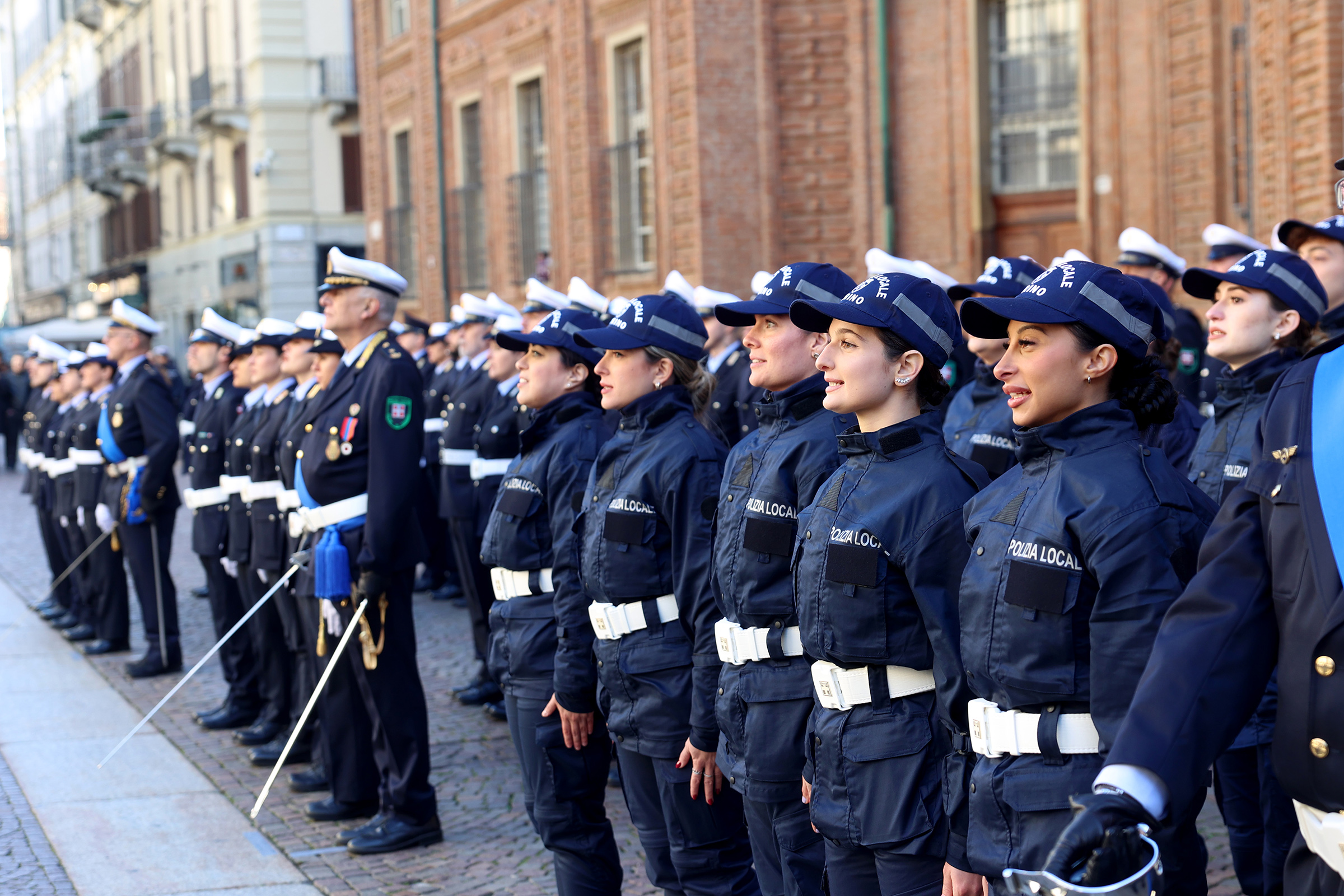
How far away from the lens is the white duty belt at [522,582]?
5047 mm

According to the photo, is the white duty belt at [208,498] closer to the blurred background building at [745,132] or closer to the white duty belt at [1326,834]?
the blurred background building at [745,132]

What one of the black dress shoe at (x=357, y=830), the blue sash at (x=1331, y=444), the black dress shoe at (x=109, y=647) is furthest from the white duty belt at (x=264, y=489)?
the blue sash at (x=1331, y=444)

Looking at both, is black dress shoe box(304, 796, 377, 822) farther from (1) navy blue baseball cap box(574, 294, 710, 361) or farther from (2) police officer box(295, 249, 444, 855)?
(1) navy blue baseball cap box(574, 294, 710, 361)

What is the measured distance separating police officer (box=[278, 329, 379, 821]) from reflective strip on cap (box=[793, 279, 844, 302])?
2736 mm

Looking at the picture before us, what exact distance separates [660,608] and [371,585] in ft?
6.02

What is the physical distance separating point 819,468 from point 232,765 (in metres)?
4.56

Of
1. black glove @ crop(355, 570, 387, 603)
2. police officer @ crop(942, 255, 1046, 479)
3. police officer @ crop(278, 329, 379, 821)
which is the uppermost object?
police officer @ crop(942, 255, 1046, 479)

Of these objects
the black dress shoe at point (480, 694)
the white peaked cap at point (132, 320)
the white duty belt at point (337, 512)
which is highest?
the white peaked cap at point (132, 320)

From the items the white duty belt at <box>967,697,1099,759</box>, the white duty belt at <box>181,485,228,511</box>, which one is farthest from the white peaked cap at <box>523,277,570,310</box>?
the white duty belt at <box>967,697,1099,759</box>

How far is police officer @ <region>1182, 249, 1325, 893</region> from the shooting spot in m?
4.91

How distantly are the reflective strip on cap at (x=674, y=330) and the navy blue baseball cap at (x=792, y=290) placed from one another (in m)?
0.46

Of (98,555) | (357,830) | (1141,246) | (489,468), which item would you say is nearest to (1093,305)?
(357,830)

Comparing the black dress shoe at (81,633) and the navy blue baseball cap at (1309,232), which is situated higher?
the navy blue baseball cap at (1309,232)

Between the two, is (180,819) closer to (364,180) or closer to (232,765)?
(232,765)
